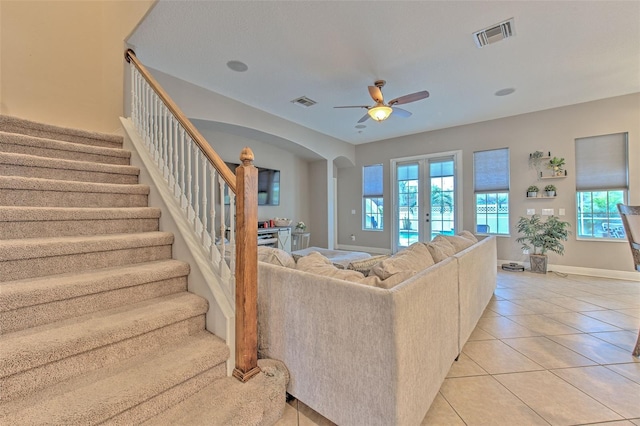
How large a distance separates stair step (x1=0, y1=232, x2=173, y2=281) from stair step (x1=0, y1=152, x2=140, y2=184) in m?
0.70

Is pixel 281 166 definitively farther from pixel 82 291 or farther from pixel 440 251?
pixel 82 291

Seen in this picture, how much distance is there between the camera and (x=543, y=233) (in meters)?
4.53

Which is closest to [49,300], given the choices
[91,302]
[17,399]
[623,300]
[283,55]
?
[91,302]

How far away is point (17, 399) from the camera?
1034 mm

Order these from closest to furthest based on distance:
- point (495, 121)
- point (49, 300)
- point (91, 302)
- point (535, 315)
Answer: point (49, 300)
point (91, 302)
point (535, 315)
point (495, 121)

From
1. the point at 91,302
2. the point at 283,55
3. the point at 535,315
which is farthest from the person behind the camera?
the point at 283,55

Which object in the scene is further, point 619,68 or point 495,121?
point 495,121

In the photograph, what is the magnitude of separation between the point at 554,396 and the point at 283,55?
3.84m

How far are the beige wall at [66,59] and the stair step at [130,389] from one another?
2945mm

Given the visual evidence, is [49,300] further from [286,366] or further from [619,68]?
[619,68]

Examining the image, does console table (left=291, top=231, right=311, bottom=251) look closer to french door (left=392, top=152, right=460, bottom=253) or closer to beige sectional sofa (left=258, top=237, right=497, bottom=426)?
french door (left=392, top=152, right=460, bottom=253)


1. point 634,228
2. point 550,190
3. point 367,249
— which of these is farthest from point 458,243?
point 367,249

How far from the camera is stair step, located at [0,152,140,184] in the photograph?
186 cm

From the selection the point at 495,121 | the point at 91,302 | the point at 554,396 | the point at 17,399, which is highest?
the point at 495,121
